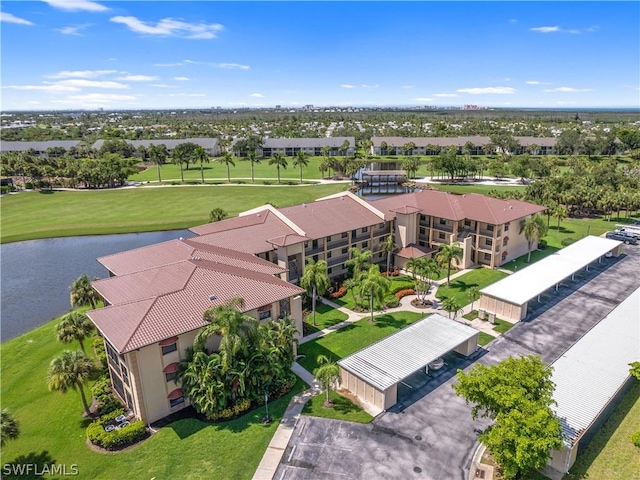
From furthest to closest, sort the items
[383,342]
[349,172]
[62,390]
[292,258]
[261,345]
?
1. [349,172]
2. [292,258]
3. [383,342]
4. [261,345]
5. [62,390]

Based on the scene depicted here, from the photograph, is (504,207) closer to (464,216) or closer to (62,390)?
(464,216)

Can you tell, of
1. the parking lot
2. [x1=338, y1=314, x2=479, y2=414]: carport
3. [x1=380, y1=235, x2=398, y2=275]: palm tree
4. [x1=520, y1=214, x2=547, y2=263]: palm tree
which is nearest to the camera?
the parking lot

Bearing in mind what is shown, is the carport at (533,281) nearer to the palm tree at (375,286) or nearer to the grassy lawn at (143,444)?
the palm tree at (375,286)

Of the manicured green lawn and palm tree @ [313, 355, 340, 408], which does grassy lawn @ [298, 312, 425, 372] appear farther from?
the manicured green lawn

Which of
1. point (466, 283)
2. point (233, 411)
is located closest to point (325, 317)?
point (233, 411)


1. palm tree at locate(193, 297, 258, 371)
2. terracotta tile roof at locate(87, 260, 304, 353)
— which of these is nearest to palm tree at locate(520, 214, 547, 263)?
terracotta tile roof at locate(87, 260, 304, 353)

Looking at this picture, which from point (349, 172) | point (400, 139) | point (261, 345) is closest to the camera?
point (261, 345)

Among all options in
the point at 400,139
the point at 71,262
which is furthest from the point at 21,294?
the point at 400,139
